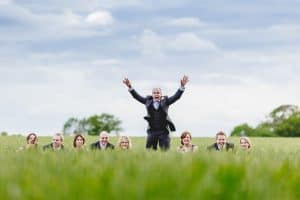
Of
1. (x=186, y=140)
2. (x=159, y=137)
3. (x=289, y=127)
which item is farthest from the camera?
(x=289, y=127)

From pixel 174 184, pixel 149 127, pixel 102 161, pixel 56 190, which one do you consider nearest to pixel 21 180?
pixel 56 190

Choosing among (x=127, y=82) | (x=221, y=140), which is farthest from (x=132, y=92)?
(x=221, y=140)

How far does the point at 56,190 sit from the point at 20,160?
10.7ft

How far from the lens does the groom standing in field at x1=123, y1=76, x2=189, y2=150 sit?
2220cm

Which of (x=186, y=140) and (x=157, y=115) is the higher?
(x=157, y=115)

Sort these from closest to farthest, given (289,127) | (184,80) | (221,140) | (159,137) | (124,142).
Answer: (124,142), (221,140), (184,80), (159,137), (289,127)

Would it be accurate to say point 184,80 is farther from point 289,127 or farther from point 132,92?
point 289,127

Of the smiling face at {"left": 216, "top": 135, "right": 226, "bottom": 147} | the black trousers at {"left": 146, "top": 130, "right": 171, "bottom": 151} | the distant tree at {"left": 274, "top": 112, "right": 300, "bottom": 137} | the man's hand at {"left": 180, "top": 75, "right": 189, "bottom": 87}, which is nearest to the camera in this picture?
the smiling face at {"left": 216, "top": 135, "right": 226, "bottom": 147}

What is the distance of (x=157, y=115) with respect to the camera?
73.5ft

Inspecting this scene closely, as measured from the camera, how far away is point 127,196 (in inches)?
146

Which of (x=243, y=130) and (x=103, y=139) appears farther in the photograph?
(x=243, y=130)

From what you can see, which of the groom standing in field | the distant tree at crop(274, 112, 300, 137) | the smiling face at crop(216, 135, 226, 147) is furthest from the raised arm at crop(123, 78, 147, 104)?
the distant tree at crop(274, 112, 300, 137)

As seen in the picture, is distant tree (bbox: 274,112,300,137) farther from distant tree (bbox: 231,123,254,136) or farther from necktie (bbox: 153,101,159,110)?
necktie (bbox: 153,101,159,110)

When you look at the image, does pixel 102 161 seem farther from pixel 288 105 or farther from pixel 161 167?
pixel 288 105
